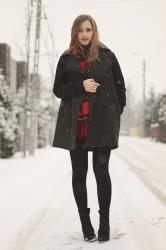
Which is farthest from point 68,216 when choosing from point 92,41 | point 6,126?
point 6,126

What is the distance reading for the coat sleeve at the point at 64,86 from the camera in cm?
432

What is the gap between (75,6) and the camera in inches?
379

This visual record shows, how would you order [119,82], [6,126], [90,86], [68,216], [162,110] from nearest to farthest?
[90,86], [119,82], [68,216], [6,126], [162,110]

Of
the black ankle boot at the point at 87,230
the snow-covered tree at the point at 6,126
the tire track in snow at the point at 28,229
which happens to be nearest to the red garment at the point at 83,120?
the black ankle boot at the point at 87,230

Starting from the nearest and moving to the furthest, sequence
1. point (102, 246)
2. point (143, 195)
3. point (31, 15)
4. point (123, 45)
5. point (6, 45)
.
→ 1. point (102, 246)
2. point (143, 195)
3. point (123, 45)
4. point (31, 15)
5. point (6, 45)

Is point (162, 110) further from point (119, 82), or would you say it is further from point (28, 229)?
point (119, 82)

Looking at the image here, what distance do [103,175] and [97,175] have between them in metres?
0.05

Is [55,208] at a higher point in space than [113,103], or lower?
lower

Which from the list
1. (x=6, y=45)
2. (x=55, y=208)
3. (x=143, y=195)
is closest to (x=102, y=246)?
(x=55, y=208)

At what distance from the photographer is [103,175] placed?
4.32 meters

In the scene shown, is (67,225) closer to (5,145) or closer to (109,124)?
(109,124)

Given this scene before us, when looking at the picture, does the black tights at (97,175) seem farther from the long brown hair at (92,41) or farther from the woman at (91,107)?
the long brown hair at (92,41)

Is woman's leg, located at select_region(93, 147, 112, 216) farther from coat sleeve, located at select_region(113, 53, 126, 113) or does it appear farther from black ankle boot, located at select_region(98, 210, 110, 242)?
coat sleeve, located at select_region(113, 53, 126, 113)

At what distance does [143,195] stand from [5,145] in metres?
12.0
